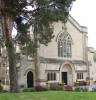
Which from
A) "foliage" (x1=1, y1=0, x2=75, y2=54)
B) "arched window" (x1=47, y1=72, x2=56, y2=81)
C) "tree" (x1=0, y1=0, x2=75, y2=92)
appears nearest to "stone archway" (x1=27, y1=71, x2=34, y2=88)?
"arched window" (x1=47, y1=72, x2=56, y2=81)

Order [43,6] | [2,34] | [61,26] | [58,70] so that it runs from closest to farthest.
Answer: [43,6] → [2,34] → [58,70] → [61,26]

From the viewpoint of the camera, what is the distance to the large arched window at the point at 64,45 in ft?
145

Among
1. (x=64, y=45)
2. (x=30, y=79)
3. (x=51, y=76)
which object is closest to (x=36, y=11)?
(x=30, y=79)

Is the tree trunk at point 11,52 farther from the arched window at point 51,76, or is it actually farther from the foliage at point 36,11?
the arched window at point 51,76

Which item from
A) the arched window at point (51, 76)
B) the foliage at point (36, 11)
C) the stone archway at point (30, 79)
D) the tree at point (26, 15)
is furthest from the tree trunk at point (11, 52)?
the arched window at point (51, 76)

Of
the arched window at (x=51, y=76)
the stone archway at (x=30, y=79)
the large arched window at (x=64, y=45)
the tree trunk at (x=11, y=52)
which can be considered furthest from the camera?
the large arched window at (x=64, y=45)

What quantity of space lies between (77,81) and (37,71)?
7.68 metres

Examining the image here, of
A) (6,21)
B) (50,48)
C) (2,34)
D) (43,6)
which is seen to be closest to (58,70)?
(50,48)

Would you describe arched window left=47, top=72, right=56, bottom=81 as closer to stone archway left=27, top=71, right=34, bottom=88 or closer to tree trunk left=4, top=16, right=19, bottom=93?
stone archway left=27, top=71, right=34, bottom=88

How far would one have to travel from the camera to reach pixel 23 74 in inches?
1535

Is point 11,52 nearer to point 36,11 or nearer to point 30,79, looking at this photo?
point 36,11

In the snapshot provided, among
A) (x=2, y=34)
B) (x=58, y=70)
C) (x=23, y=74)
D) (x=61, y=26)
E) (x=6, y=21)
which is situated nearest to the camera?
(x=6, y=21)

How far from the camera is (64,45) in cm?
4481

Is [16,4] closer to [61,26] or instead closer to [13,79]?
[13,79]
